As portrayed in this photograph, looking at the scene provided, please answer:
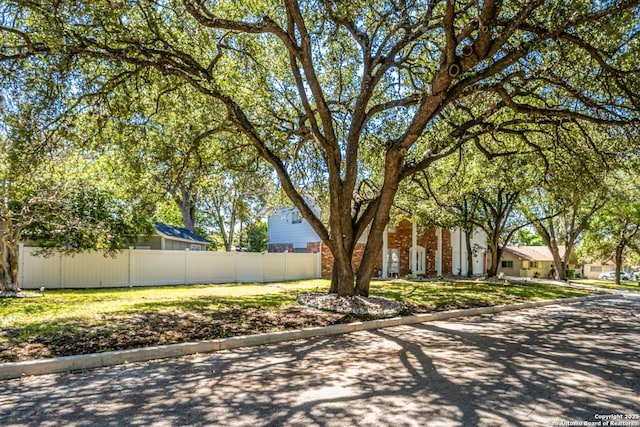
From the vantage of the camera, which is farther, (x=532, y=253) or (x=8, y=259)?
(x=532, y=253)

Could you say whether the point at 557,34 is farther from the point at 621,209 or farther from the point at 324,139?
the point at 621,209

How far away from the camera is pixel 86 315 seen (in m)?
7.90

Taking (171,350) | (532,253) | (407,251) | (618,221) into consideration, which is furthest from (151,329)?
(532,253)

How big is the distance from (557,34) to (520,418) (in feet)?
20.9

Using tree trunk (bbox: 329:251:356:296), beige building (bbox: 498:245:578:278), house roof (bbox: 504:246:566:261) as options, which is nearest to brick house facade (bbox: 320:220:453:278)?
tree trunk (bbox: 329:251:356:296)

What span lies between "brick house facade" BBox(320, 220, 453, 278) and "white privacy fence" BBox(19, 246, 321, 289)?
4.24m

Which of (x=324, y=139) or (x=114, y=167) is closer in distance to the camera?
(x=324, y=139)

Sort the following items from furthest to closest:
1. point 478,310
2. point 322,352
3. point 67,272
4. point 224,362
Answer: point 67,272 → point 478,310 → point 322,352 → point 224,362

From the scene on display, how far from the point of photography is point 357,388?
4527 mm

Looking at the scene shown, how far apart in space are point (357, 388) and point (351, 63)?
34.8 feet

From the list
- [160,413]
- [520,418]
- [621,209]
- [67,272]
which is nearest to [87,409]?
[160,413]

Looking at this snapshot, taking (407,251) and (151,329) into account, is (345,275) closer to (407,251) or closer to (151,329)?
(151,329)

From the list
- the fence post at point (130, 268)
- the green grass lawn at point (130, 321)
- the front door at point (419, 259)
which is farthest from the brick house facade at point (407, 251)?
the green grass lawn at point (130, 321)

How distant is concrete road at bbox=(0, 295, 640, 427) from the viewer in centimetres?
376
